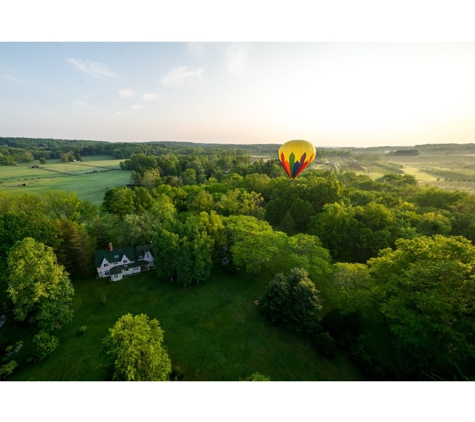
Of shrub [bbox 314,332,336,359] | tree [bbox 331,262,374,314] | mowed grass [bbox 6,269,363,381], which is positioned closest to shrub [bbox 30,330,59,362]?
mowed grass [bbox 6,269,363,381]

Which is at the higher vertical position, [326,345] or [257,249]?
[257,249]

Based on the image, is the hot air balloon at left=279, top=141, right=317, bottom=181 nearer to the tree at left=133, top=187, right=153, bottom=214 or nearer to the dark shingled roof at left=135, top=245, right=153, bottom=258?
the dark shingled roof at left=135, top=245, right=153, bottom=258

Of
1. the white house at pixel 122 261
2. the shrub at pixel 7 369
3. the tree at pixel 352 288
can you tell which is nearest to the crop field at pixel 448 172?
the tree at pixel 352 288

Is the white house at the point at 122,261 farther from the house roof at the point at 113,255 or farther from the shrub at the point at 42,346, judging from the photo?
the shrub at the point at 42,346

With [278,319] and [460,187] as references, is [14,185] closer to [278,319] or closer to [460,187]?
[278,319]

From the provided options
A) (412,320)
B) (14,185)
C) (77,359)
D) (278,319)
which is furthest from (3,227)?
(14,185)

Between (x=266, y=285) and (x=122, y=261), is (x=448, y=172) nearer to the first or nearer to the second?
(x=266, y=285)

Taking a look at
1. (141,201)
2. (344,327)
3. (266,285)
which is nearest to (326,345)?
(344,327)
